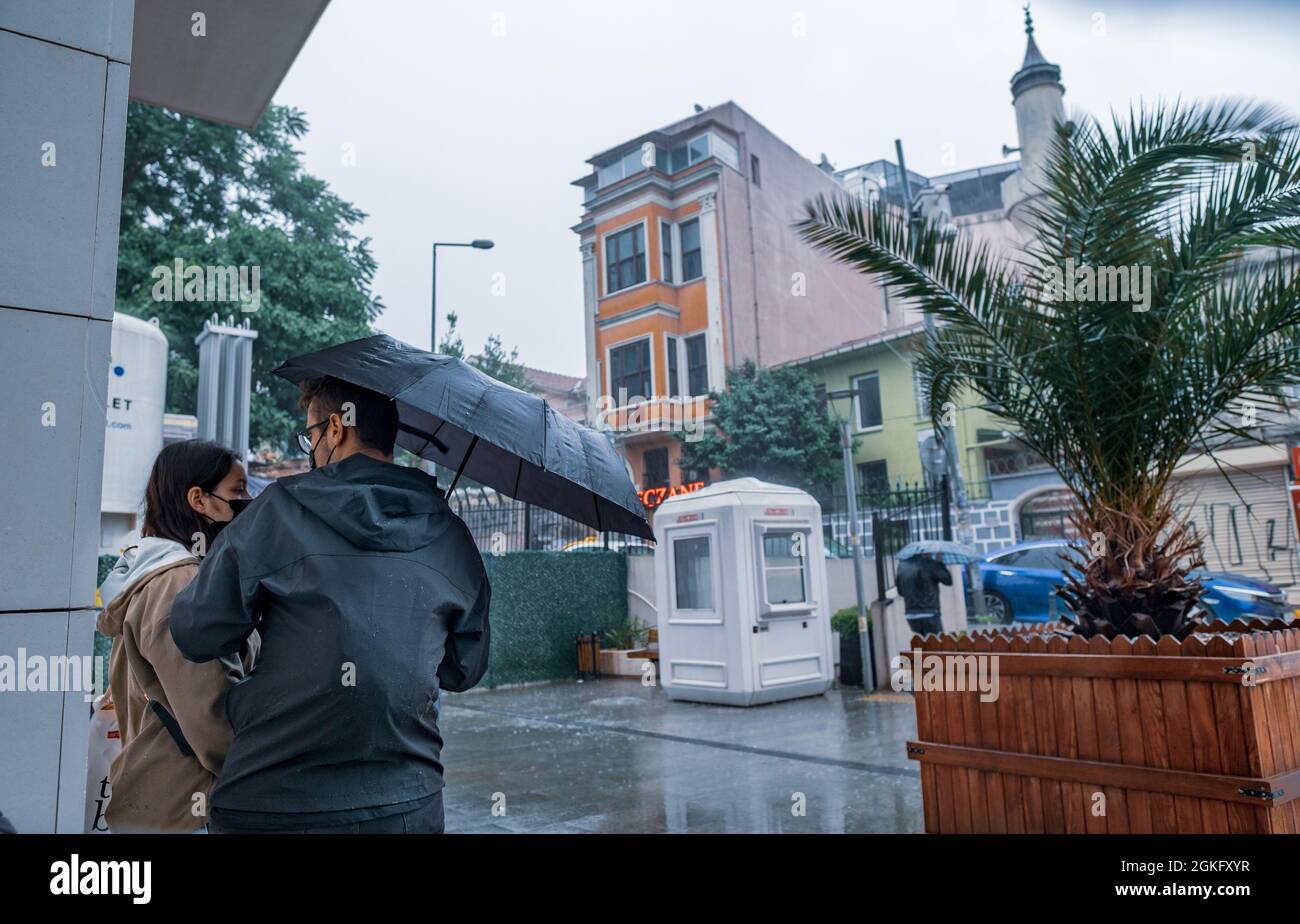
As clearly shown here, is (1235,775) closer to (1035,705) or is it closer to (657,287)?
(1035,705)

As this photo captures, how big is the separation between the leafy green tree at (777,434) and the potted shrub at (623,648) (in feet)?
33.0

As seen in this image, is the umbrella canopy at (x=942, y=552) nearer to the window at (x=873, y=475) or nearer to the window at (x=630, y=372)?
the window at (x=873, y=475)

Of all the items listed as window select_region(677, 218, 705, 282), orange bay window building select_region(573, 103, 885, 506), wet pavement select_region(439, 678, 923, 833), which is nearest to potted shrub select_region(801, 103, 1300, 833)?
wet pavement select_region(439, 678, 923, 833)

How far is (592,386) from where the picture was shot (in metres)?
26.8

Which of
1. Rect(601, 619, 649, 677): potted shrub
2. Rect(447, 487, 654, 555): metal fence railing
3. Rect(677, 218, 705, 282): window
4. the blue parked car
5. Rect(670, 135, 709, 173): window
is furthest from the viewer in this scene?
Rect(670, 135, 709, 173): window

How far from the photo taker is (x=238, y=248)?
19.2m

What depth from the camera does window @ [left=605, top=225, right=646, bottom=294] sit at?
85.5 ft

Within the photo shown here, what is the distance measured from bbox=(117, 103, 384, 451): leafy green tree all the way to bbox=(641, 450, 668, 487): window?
863 cm

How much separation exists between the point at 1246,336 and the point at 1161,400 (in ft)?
1.58

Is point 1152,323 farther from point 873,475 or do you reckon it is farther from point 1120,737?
point 873,475

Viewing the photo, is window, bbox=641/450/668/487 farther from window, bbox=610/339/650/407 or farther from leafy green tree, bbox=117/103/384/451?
leafy green tree, bbox=117/103/384/451

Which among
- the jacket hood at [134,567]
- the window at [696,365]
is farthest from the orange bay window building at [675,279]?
the jacket hood at [134,567]

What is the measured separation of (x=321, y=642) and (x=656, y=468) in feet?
79.1

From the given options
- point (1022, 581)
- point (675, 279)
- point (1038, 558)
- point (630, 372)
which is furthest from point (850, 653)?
point (675, 279)
